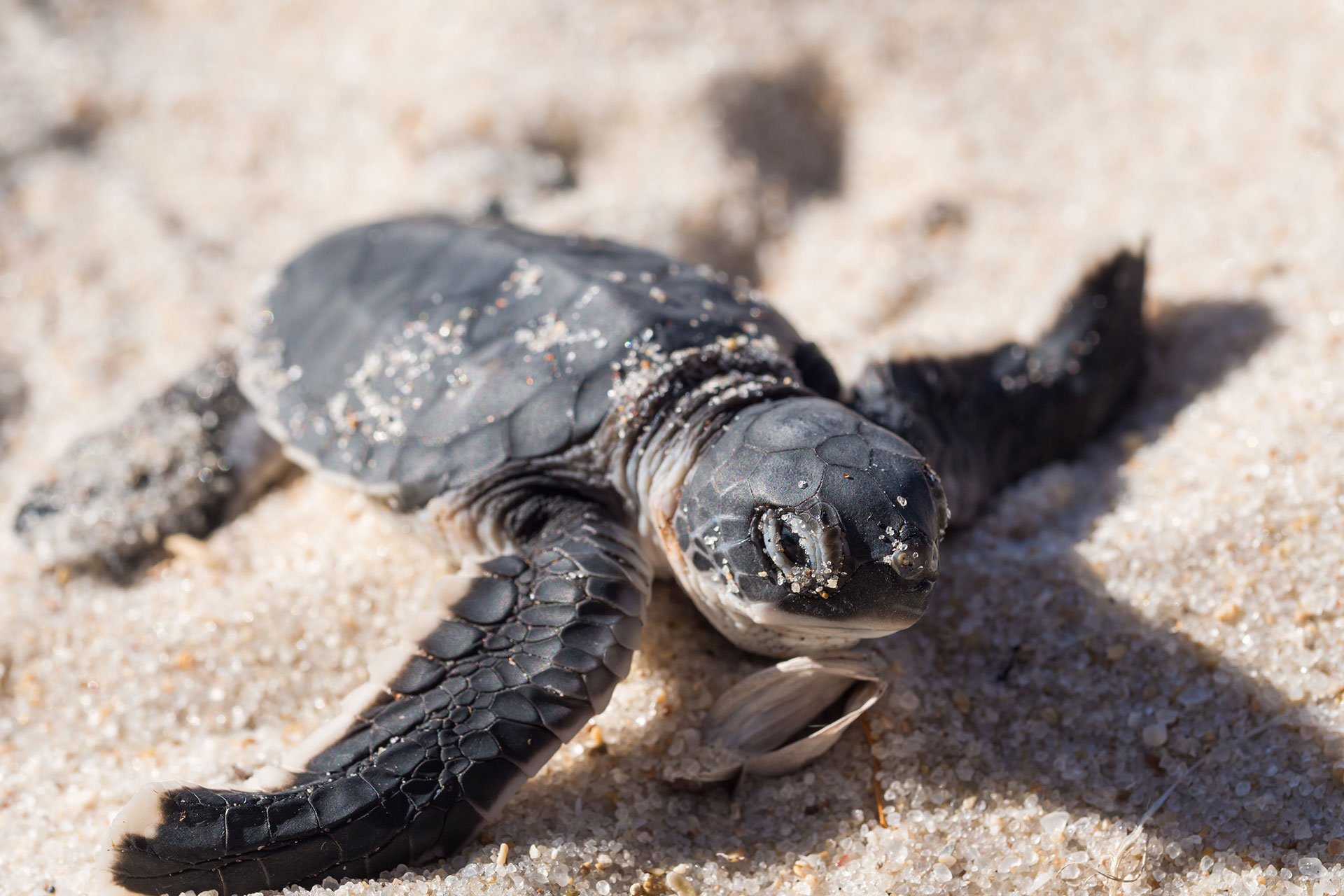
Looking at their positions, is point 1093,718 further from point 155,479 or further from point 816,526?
point 155,479

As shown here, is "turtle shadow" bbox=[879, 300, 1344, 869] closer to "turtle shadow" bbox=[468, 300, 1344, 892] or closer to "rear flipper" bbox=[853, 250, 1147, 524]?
"turtle shadow" bbox=[468, 300, 1344, 892]

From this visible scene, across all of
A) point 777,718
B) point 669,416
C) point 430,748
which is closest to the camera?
point 430,748

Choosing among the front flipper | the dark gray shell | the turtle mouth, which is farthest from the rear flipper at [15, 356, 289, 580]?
the turtle mouth

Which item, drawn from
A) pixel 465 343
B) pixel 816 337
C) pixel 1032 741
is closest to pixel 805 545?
pixel 1032 741

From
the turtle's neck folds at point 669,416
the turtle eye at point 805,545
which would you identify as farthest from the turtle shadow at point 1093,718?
the turtle's neck folds at point 669,416

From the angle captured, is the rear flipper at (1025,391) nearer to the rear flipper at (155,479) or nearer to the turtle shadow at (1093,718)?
the turtle shadow at (1093,718)

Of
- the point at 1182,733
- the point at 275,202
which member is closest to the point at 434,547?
the point at 1182,733

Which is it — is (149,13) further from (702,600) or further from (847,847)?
(847,847)
